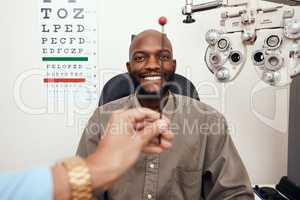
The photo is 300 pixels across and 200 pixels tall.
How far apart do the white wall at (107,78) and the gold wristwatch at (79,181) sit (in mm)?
1278

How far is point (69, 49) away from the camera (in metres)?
1.70

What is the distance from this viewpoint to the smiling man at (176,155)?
101 centimetres

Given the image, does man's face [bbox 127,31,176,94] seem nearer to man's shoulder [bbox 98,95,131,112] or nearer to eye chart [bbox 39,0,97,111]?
man's shoulder [bbox 98,95,131,112]

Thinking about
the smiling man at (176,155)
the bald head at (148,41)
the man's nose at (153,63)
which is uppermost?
the bald head at (148,41)

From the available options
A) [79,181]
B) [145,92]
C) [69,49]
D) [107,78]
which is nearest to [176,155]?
[145,92]

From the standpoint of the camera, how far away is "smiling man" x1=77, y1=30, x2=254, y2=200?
1.01 meters

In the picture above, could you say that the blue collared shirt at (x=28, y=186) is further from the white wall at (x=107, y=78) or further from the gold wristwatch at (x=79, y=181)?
the white wall at (x=107, y=78)

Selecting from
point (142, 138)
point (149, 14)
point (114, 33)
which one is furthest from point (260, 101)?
point (142, 138)

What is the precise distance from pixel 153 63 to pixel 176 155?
34 cm

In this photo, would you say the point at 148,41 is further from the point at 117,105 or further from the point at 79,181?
the point at 79,181

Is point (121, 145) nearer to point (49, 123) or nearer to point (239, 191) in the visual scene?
point (239, 191)

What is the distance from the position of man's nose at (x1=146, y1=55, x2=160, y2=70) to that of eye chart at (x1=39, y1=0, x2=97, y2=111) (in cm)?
71

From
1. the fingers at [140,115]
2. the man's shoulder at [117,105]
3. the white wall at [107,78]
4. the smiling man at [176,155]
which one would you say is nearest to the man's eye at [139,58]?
the smiling man at [176,155]

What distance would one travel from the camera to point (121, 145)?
0.52 meters
